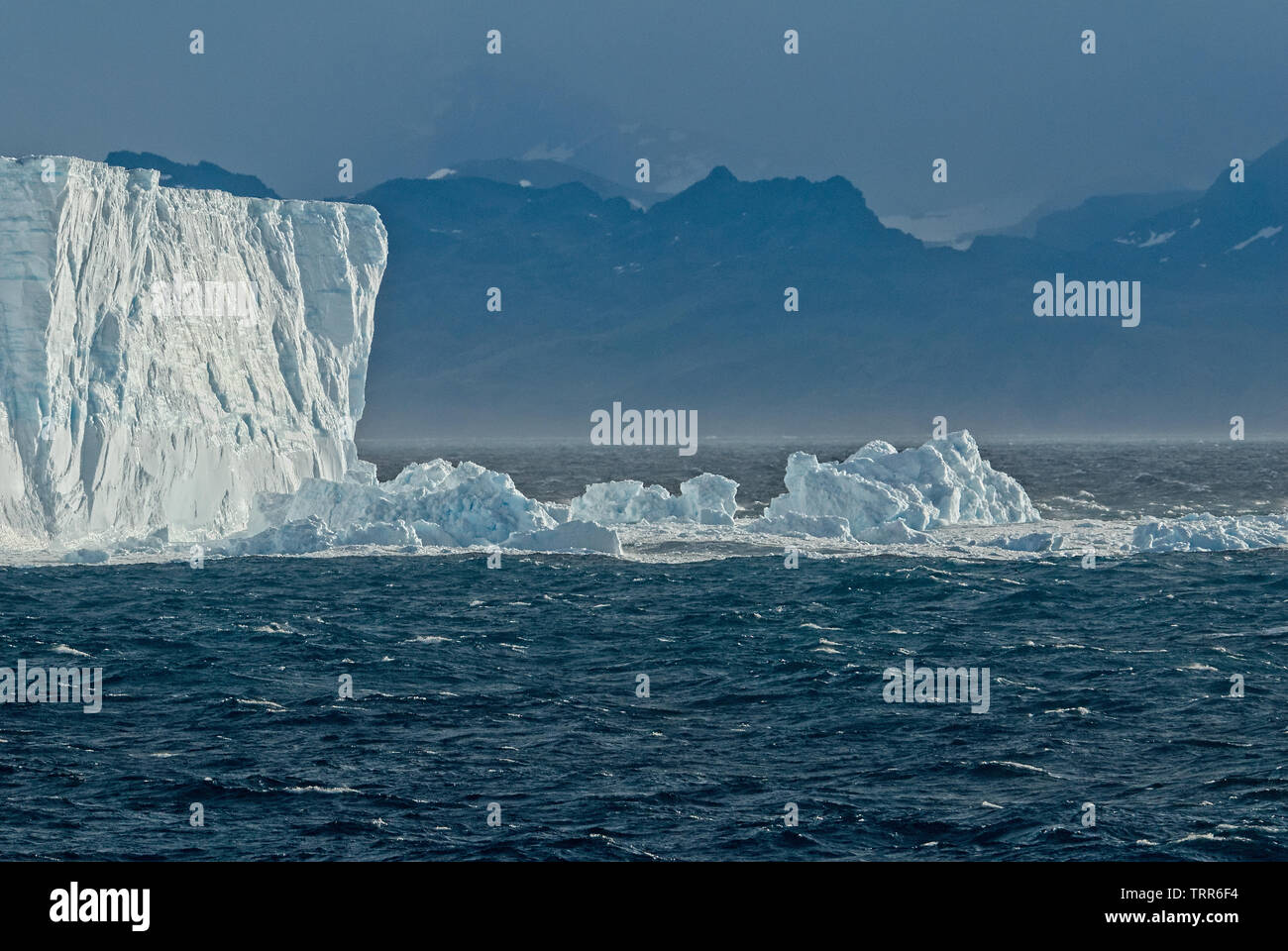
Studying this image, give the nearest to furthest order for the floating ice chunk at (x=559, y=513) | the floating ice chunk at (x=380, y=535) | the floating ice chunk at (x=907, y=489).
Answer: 1. the floating ice chunk at (x=380, y=535)
2. the floating ice chunk at (x=907, y=489)
3. the floating ice chunk at (x=559, y=513)

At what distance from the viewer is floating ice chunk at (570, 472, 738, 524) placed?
48.0 m

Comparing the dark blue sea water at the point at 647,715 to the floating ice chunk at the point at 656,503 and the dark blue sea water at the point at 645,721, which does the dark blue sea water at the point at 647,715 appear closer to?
the dark blue sea water at the point at 645,721

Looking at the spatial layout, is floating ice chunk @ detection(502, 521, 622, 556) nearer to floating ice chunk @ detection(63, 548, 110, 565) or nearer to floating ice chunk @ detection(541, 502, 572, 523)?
floating ice chunk @ detection(541, 502, 572, 523)

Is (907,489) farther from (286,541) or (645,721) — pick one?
(645,721)

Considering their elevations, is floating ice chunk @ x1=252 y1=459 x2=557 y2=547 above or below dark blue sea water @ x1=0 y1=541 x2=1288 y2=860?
above

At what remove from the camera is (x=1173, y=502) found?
6150 centimetres

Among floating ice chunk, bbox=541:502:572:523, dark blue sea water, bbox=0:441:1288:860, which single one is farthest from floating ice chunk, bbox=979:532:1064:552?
floating ice chunk, bbox=541:502:572:523

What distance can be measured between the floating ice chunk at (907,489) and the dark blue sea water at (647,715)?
7137mm

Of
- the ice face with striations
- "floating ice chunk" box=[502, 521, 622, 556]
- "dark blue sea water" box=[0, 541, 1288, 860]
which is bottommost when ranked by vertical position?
"dark blue sea water" box=[0, 541, 1288, 860]

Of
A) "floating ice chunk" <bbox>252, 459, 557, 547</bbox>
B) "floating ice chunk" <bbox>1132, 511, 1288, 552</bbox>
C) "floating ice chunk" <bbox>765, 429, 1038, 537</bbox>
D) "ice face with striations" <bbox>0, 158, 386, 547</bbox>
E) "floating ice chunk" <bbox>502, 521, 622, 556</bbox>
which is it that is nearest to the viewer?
"ice face with striations" <bbox>0, 158, 386, 547</bbox>

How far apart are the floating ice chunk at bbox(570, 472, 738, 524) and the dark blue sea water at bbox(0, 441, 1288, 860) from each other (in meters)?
10.5

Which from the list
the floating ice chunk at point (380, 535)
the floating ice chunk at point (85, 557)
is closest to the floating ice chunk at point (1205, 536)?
the floating ice chunk at point (380, 535)

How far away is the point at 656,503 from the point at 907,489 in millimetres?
8841

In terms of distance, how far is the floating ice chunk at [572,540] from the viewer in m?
40.8
